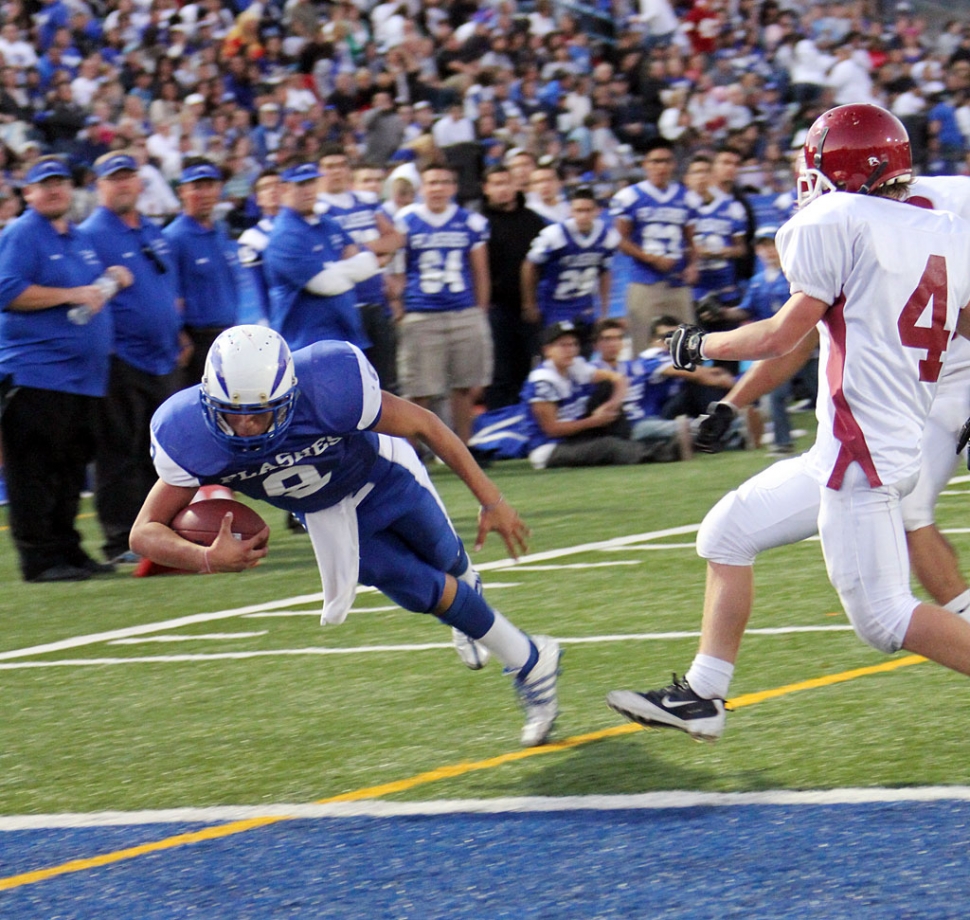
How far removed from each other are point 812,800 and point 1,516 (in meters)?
7.39

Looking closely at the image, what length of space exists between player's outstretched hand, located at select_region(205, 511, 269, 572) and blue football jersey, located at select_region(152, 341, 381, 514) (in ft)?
0.70

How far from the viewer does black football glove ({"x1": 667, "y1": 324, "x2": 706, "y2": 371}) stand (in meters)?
3.88

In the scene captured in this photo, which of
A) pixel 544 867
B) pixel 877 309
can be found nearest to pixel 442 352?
pixel 877 309

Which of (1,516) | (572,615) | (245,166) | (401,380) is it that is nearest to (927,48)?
(245,166)

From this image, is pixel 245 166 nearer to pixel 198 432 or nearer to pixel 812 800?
pixel 198 432

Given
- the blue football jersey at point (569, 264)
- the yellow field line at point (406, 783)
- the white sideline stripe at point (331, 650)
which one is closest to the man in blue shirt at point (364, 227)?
the blue football jersey at point (569, 264)

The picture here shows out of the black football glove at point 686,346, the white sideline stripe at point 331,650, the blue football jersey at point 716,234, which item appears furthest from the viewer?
the blue football jersey at point 716,234

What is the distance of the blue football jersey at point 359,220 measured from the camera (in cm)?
973

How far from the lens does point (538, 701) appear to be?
4.47 m

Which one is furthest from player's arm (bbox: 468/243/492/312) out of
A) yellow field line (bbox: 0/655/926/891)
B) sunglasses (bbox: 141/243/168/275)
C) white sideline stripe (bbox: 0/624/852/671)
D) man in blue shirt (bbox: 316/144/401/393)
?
yellow field line (bbox: 0/655/926/891)

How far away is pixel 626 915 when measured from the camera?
10.4 feet

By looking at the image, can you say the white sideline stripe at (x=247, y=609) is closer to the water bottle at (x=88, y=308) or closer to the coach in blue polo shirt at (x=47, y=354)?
the coach in blue polo shirt at (x=47, y=354)

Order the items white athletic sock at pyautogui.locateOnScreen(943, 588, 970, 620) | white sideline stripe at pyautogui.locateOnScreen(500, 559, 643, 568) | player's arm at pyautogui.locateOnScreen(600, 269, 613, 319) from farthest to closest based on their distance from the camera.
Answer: player's arm at pyautogui.locateOnScreen(600, 269, 613, 319) → white sideline stripe at pyautogui.locateOnScreen(500, 559, 643, 568) → white athletic sock at pyautogui.locateOnScreen(943, 588, 970, 620)

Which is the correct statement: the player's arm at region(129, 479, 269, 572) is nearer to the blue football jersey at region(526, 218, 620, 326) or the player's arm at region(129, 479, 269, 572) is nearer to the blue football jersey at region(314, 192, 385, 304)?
Result: the blue football jersey at region(314, 192, 385, 304)
